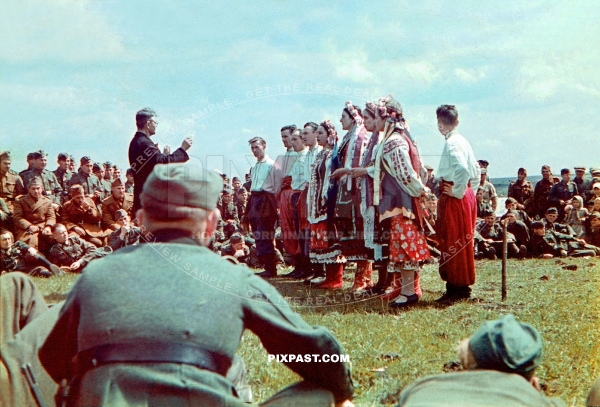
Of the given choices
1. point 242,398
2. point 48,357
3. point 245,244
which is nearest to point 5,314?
point 48,357

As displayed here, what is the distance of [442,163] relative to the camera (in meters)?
4.27

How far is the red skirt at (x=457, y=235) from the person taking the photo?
4.36 m

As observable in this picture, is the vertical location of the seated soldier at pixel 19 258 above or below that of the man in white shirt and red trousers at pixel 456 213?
below

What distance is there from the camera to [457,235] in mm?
4406

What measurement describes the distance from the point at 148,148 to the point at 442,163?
1982 mm

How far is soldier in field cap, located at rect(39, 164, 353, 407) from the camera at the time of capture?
1715 mm

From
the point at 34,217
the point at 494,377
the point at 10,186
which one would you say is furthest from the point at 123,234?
the point at 10,186

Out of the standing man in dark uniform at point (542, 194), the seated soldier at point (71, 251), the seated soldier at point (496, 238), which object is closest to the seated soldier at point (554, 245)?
the seated soldier at point (496, 238)

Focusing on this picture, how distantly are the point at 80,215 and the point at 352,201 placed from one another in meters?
2.75

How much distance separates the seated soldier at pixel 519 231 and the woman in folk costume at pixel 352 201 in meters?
2.99

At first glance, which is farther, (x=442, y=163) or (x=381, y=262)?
(x=381, y=262)

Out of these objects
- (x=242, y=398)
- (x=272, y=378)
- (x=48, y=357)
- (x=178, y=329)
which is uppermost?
(x=178, y=329)

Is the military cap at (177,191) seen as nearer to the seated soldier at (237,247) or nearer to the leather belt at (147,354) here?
the leather belt at (147,354)

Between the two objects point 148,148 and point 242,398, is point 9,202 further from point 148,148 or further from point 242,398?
point 242,398
